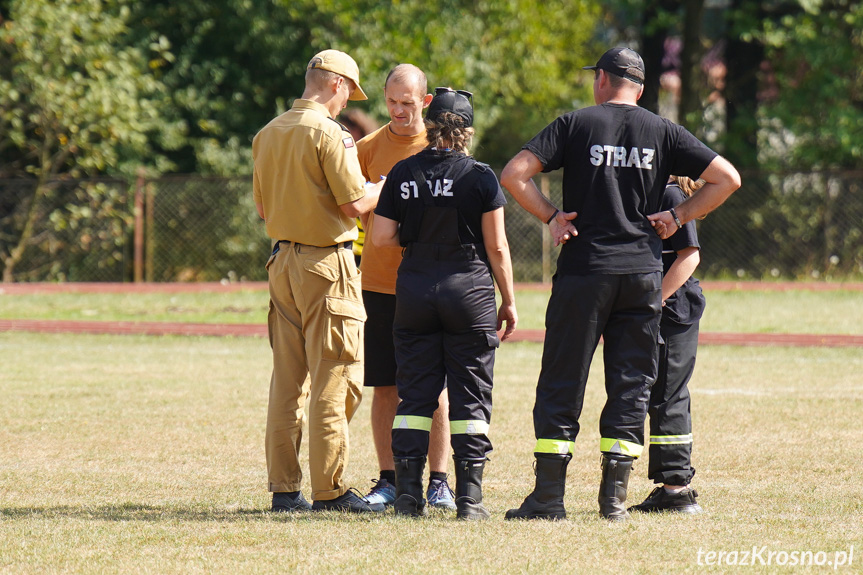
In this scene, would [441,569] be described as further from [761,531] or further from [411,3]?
[411,3]

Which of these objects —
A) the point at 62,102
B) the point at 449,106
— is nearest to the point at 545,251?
the point at 62,102

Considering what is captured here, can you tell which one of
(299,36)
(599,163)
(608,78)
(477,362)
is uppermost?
(299,36)

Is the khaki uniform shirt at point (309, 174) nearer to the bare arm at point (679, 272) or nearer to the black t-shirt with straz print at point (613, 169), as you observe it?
the black t-shirt with straz print at point (613, 169)

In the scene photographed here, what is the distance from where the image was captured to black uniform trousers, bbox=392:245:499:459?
492 cm

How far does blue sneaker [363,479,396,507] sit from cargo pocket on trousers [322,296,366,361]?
2.40 ft

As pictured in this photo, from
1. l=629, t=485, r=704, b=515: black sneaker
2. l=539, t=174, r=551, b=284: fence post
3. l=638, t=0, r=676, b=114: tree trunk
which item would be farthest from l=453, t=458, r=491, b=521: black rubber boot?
l=638, t=0, r=676, b=114: tree trunk

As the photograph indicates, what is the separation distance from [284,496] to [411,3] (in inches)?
672

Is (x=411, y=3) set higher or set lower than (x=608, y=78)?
higher

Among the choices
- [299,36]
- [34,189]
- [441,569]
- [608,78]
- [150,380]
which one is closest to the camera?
[441,569]

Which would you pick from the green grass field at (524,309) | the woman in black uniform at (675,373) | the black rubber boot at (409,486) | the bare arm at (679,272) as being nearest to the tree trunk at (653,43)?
the green grass field at (524,309)

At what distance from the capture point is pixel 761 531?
4.53m

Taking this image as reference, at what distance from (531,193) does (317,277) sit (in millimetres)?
1067

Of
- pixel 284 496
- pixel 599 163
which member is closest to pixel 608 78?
pixel 599 163

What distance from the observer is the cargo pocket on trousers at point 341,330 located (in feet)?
16.5
